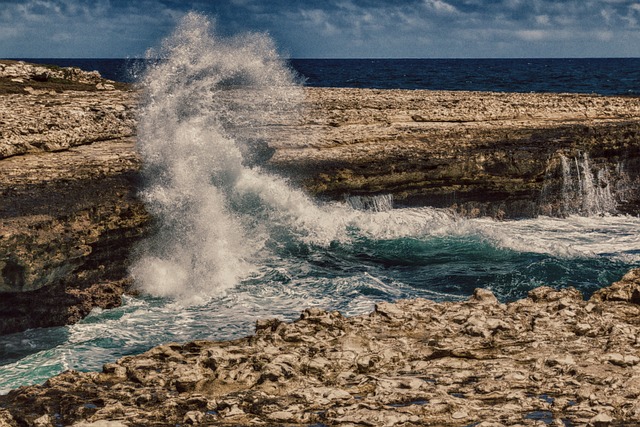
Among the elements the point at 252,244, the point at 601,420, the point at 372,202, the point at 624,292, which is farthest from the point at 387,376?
the point at 372,202

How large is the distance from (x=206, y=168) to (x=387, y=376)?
27.8 ft

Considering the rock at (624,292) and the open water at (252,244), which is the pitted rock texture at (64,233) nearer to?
the open water at (252,244)

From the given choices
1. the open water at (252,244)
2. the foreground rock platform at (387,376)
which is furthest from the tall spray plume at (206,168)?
the foreground rock platform at (387,376)

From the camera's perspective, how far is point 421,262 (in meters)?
13.6

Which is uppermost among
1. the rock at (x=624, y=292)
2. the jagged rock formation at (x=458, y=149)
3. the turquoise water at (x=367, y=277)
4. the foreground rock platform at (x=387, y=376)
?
the jagged rock formation at (x=458, y=149)

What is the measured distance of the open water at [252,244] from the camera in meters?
10.4

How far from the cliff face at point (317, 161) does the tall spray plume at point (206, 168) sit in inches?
13.7

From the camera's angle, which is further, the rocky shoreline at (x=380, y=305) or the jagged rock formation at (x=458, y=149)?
the jagged rock formation at (x=458, y=149)

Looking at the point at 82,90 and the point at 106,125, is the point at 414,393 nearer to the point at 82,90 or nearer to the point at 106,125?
the point at 106,125

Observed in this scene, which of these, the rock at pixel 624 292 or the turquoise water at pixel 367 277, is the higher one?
the rock at pixel 624 292

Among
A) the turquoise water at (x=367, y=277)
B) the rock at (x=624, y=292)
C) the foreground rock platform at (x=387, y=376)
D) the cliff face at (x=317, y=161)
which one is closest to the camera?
the foreground rock platform at (x=387, y=376)

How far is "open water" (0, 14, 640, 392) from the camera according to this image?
10391 mm

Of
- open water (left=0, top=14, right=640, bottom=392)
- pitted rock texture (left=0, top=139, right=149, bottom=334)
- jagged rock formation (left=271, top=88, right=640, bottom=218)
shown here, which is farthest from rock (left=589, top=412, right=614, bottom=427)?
jagged rock formation (left=271, top=88, right=640, bottom=218)

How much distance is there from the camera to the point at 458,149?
16938mm
